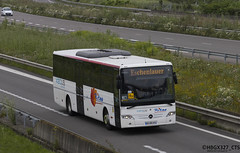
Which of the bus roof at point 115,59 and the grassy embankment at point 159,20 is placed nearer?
the bus roof at point 115,59

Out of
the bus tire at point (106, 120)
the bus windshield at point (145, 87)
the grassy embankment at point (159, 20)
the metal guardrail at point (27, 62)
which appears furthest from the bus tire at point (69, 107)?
the grassy embankment at point (159, 20)

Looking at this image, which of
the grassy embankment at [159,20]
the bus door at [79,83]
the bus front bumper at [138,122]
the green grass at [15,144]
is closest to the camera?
the green grass at [15,144]

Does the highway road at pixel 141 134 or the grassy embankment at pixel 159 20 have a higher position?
the highway road at pixel 141 134

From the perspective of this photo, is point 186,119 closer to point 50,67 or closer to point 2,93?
point 2,93

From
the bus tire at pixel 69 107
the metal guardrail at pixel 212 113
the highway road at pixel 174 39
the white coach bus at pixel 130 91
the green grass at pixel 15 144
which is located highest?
the white coach bus at pixel 130 91

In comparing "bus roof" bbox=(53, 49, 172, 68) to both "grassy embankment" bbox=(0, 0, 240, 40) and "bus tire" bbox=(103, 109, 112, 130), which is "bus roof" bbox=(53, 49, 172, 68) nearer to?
"bus tire" bbox=(103, 109, 112, 130)

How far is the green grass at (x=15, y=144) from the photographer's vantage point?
662 inches

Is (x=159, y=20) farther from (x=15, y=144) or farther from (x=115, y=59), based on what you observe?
(x=15, y=144)

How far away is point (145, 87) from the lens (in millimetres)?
18969

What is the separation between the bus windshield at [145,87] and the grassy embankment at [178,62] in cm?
314

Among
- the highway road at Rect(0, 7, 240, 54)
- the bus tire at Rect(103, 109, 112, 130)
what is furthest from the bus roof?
the highway road at Rect(0, 7, 240, 54)

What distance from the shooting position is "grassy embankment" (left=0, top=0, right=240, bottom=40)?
173 feet

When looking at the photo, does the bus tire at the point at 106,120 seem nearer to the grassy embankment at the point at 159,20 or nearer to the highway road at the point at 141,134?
the highway road at the point at 141,134

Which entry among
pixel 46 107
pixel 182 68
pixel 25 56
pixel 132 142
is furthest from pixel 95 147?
pixel 25 56
